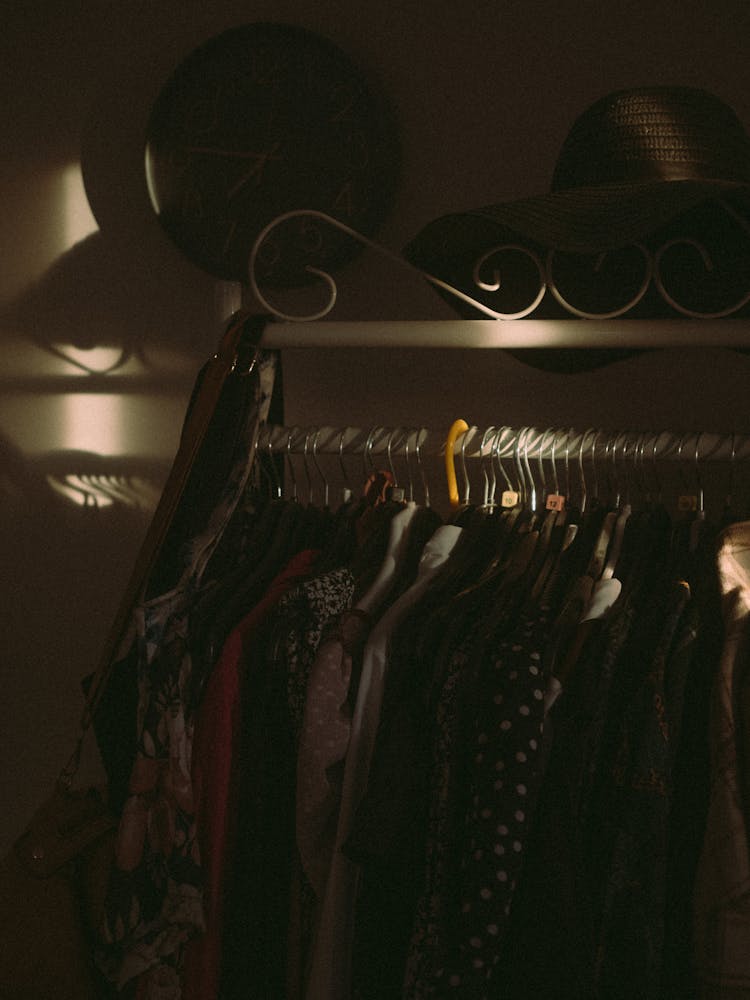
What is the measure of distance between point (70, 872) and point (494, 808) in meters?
0.51

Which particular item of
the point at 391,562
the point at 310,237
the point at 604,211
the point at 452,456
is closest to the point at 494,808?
the point at 391,562

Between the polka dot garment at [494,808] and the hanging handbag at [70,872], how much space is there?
40 cm

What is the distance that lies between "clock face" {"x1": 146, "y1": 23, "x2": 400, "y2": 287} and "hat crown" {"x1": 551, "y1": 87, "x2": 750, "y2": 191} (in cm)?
64

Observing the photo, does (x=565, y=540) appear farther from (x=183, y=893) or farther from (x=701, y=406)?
(x=701, y=406)

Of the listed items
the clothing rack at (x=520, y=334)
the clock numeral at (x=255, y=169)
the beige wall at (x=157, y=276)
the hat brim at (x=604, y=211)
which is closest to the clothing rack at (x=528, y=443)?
the clothing rack at (x=520, y=334)

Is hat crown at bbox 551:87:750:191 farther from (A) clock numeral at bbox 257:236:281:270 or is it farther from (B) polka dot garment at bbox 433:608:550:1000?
(A) clock numeral at bbox 257:236:281:270

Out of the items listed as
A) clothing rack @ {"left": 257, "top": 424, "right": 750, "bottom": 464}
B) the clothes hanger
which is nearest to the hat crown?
clothing rack @ {"left": 257, "top": 424, "right": 750, "bottom": 464}

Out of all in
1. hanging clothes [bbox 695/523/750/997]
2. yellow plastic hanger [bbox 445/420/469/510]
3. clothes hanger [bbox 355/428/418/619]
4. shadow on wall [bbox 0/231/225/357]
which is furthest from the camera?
shadow on wall [bbox 0/231/225/357]

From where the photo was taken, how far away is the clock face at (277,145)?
5.17 ft

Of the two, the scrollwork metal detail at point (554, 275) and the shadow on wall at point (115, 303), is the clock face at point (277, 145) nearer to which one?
the shadow on wall at point (115, 303)

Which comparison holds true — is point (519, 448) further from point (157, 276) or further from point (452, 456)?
point (157, 276)

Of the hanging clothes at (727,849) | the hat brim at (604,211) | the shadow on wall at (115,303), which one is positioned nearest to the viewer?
the hanging clothes at (727,849)

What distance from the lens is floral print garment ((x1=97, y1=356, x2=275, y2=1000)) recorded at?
0.92 metres

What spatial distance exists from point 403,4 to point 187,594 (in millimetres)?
1118
